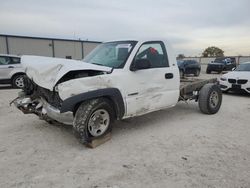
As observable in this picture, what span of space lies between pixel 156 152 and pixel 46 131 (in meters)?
2.42

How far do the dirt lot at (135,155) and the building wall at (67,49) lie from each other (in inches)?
875

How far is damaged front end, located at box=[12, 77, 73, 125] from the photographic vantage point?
3997mm

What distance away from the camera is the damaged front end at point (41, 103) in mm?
3997

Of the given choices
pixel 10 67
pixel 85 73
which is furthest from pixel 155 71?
pixel 10 67

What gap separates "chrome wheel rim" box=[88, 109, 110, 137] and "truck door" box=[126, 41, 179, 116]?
0.51 meters

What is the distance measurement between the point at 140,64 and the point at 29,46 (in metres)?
23.0

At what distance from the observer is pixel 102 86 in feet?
13.3

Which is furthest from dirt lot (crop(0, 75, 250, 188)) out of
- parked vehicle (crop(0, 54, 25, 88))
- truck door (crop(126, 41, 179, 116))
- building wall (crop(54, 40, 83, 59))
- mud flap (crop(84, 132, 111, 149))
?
building wall (crop(54, 40, 83, 59))

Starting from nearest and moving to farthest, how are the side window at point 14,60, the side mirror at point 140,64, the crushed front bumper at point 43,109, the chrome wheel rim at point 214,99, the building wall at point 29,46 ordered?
the crushed front bumper at point 43,109 < the side mirror at point 140,64 < the chrome wheel rim at point 214,99 < the side window at point 14,60 < the building wall at point 29,46

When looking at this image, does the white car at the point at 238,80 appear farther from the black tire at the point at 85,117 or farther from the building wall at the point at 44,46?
the building wall at the point at 44,46

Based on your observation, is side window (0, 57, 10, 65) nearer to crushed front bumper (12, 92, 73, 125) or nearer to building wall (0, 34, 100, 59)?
crushed front bumper (12, 92, 73, 125)

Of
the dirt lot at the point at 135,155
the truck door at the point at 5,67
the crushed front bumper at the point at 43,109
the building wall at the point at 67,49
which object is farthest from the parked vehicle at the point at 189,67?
the crushed front bumper at the point at 43,109

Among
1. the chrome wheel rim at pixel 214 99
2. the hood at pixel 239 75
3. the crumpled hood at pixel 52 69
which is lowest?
the chrome wheel rim at pixel 214 99

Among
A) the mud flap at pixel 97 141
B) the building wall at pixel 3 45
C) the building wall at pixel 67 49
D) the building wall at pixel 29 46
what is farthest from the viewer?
the building wall at pixel 67 49
